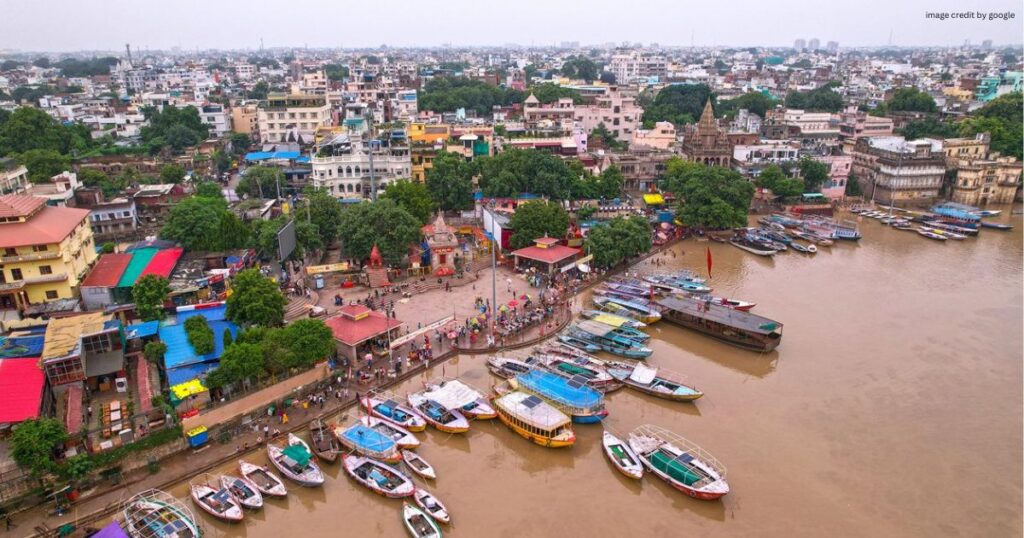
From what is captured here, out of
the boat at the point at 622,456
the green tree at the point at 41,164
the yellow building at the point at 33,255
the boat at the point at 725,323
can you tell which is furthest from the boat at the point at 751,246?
the green tree at the point at 41,164

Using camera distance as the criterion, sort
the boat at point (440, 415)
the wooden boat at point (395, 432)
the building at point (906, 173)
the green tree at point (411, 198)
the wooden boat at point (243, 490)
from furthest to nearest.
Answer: the building at point (906, 173) < the green tree at point (411, 198) < the boat at point (440, 415) < the wooden boat at point (395, 432) < the wooden boat at point (243, 490)

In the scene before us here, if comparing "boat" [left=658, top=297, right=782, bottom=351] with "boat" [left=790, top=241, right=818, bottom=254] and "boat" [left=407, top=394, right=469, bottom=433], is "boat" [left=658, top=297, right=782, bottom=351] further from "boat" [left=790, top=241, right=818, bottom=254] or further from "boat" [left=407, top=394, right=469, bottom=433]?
"boat" [left=790, top=241, right=818, bottom=254]

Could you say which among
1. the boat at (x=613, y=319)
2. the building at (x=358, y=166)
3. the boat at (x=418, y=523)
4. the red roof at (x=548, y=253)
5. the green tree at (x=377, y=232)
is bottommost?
the boat at (x=418, y=523)

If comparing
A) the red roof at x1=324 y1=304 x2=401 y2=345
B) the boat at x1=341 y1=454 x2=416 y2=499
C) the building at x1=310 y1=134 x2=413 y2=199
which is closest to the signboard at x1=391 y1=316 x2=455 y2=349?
the red roof at x1=324 y1=304 x2=401 y2=345

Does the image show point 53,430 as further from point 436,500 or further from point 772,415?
point 772,415

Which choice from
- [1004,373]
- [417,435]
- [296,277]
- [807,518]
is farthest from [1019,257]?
[296,277]

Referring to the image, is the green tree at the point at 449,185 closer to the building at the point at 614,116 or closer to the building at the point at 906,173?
the building at the point at 614,116
